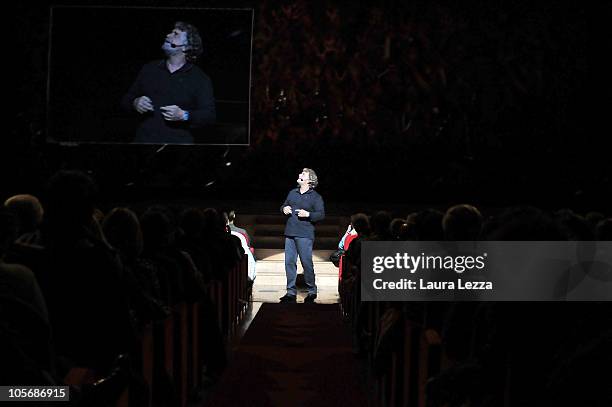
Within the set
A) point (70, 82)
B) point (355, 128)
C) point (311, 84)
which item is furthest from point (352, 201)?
point (70, 82)

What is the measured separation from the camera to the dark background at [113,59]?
11.4 metres

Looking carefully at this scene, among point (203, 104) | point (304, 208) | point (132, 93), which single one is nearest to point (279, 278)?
Answer: point (304, 208)

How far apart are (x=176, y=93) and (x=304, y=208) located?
189 inches

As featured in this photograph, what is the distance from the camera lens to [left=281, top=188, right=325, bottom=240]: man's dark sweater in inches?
292

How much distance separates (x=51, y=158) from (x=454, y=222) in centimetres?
1127

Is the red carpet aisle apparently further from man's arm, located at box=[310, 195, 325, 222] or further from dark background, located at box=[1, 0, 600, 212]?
dark background, located at box=[1, 0, 600, 212]

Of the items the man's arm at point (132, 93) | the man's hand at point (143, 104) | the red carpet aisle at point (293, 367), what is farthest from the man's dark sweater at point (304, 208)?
the man's arm at point (132, 93)

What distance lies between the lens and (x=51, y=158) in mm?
12688

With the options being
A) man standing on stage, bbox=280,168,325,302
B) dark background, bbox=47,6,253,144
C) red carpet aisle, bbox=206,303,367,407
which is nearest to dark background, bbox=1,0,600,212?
dark background, bbox=47,6,253,144

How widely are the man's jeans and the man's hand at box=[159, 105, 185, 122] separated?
454cm

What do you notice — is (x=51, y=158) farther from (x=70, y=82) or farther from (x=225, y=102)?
(x=225, y=102)

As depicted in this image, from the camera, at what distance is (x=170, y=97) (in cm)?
1131

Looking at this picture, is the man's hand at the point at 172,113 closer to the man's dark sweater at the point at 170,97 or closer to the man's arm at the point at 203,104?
the man's dark sweater at the point at 170,97

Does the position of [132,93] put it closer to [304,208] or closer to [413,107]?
[413,107]
